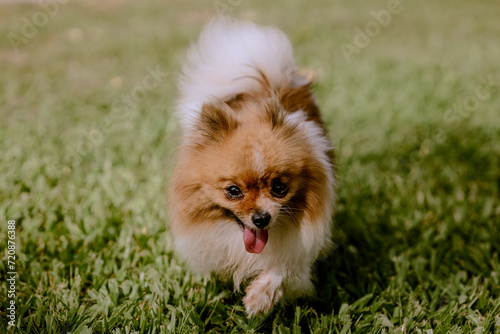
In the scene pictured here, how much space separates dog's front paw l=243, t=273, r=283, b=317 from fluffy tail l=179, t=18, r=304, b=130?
3.99ft

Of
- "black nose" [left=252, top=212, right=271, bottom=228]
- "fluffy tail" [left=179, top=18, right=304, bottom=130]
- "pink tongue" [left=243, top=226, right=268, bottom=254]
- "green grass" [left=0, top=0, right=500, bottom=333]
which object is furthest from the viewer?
"fluffy tail" [left=179, top=18, right=304, bottom=130]

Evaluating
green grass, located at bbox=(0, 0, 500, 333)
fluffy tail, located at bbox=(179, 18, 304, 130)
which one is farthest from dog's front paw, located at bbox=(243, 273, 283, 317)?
fluffy tail, located at bbox=(179, 18, 304, 130)

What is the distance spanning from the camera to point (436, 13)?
37.4ft

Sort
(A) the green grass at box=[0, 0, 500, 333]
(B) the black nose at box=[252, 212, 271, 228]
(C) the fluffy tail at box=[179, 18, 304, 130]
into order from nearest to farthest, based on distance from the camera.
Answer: (B) the black nose at box=[252, 212, 271, 228] → (A) the green grass at box=[0, 0, 500, 333] → (C) the fluffy tail at box=[179, 18, 304, 130]

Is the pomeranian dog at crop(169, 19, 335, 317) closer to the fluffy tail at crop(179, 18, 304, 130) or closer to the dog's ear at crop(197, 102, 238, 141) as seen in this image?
the dog's ear at crop(197, 102, 238, 141)

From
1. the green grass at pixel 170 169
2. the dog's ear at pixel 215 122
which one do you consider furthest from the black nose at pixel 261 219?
the green grass at pixel 170 169

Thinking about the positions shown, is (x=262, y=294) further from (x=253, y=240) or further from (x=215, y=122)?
(x=215, y=122)

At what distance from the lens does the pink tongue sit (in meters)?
2.50

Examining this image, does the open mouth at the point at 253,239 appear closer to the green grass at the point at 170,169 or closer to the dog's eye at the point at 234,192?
the dog's eye at the point at 234,192

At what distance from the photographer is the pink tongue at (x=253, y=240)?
2.50m

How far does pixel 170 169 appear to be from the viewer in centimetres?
305

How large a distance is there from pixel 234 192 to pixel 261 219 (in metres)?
0.22

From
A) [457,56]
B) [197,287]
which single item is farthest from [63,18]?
[197,287]

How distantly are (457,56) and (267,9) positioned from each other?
497 centimetres
